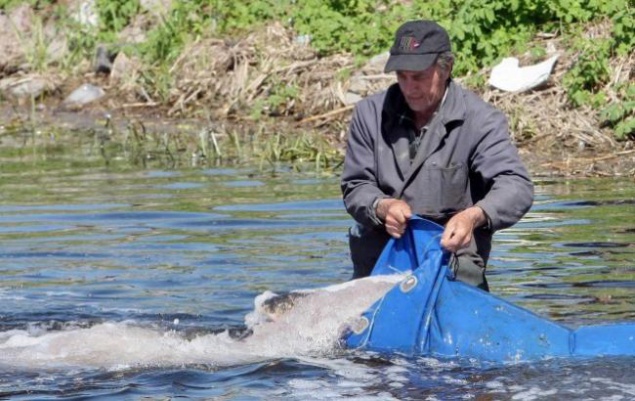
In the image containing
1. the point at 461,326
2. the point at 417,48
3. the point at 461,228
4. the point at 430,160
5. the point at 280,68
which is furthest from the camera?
the point at 280,68

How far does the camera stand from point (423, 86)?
22.3 ft

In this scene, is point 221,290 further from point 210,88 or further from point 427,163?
point 210,88

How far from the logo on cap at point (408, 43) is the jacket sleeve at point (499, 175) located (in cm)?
47

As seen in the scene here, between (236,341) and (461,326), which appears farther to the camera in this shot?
(236,341)

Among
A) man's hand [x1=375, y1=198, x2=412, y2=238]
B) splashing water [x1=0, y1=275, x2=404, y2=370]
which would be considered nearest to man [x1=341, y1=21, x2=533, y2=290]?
man's hand [x1=375, y1=198, x2=412, y2=238]

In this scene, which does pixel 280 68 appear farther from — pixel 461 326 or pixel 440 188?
pixel 461 326

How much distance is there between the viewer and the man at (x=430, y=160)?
6691 mm

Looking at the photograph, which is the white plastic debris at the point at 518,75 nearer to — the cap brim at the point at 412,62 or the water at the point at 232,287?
the water at the point at 232,287

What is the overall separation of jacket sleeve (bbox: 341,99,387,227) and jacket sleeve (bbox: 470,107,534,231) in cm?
47

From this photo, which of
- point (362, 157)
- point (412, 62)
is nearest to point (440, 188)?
point (362, 157)

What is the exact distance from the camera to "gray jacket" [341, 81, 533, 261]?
6805mm

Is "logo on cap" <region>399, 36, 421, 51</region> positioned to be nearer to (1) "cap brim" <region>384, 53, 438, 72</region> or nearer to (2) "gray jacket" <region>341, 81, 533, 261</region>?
(1) "cap brim" <region>384, 53, 438, 72</region>

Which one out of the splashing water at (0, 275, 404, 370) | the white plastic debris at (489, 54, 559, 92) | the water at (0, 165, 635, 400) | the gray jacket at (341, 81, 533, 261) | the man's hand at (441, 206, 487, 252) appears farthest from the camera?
the white plastic debris at (489, 54, 559, 92)

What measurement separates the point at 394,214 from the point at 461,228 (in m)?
0.33
